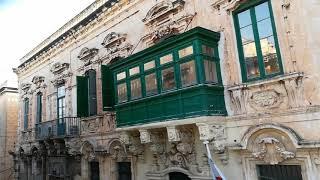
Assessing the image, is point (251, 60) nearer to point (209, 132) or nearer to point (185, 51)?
point (185, 51)

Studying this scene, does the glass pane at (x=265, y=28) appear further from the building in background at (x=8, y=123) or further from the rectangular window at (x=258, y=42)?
the building in background at (x=8, y=123)

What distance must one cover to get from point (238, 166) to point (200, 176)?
48.6 inches

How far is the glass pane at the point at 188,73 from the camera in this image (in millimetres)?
7887

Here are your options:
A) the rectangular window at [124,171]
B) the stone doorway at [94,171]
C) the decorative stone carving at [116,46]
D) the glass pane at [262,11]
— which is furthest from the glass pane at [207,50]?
the stone doorway at [94,171]

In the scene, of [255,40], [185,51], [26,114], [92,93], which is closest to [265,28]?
[255,40]

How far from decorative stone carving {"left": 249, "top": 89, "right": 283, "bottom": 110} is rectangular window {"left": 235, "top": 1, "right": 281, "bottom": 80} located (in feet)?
1.52

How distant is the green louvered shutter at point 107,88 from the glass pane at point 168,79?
3.35 meters

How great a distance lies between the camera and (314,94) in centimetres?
654

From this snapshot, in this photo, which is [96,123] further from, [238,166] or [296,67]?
[296,67]

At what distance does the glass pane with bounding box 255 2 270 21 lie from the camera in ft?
24.7

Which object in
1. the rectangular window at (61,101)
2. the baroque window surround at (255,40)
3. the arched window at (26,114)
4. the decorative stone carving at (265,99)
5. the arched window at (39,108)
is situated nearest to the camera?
the decorative stone carving at (265,99)

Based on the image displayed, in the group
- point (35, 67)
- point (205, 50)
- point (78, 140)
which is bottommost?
point (78, 140)

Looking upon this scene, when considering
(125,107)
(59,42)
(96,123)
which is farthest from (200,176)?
(59,42)

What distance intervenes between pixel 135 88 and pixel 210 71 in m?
2.74
